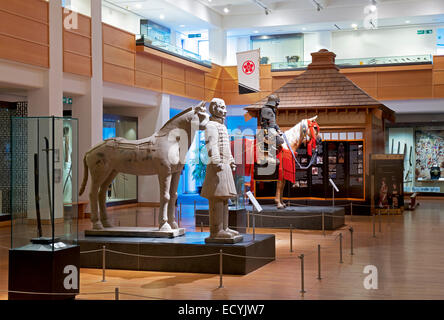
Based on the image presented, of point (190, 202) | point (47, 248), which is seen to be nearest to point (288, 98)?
point (190, 202)

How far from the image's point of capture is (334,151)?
59.5ft

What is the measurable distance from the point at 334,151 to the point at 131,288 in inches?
454

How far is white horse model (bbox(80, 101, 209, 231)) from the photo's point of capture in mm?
9594

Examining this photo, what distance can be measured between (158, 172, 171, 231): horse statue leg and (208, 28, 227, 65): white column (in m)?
17.3

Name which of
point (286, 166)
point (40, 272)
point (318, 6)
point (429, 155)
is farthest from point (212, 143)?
point (429, 155)

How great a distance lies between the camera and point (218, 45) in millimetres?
26531

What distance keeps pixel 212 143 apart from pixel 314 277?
2.37m

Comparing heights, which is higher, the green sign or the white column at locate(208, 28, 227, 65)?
the white column at locate(208, 28, 227, 65)

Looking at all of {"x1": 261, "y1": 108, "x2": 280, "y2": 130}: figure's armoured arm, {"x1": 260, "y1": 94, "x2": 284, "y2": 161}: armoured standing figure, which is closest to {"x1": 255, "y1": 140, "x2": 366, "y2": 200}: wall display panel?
{"x1": 260, "y1": 94, "x2": 284, "y2": 161}: armoured standing figure

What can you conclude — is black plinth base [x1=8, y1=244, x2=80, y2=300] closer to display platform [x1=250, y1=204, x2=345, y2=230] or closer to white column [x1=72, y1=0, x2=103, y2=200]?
display platform [x1=250, y1=204, x2=345, y2=230]

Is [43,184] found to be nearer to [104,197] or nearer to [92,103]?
[104,197]

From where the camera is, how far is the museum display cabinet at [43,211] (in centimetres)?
641

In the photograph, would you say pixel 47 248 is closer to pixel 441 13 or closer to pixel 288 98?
pixel 288 98

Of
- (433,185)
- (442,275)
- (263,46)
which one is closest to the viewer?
(442,275)
